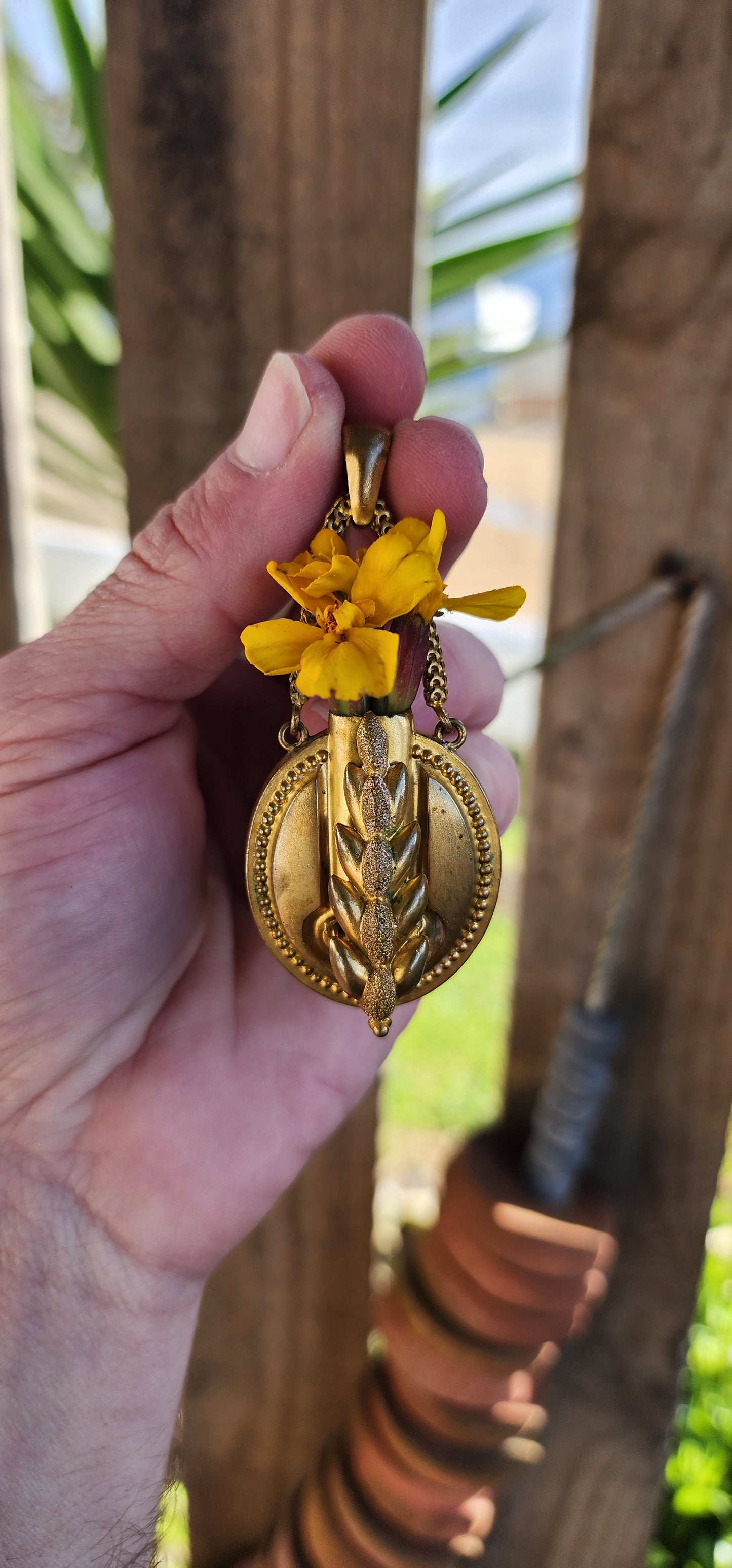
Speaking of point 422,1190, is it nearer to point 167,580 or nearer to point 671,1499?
point 671,1499

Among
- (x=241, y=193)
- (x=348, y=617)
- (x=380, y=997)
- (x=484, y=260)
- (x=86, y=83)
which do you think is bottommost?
(x=380, y=997)

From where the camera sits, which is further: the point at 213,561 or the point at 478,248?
the point at 478,248

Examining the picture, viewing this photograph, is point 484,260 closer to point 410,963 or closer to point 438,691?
point 438,691

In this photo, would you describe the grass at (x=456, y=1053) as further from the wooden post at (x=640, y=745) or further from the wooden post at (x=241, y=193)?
the wooden post at (x=241, y=193)

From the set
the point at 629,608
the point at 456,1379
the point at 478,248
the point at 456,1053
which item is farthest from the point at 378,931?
the point at 456,1053

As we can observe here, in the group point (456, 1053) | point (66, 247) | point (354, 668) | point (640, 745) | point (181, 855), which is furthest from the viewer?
A: point (456, 1053)

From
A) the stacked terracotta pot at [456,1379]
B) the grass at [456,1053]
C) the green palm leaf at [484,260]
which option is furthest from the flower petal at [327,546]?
the grass at [456,1053]
